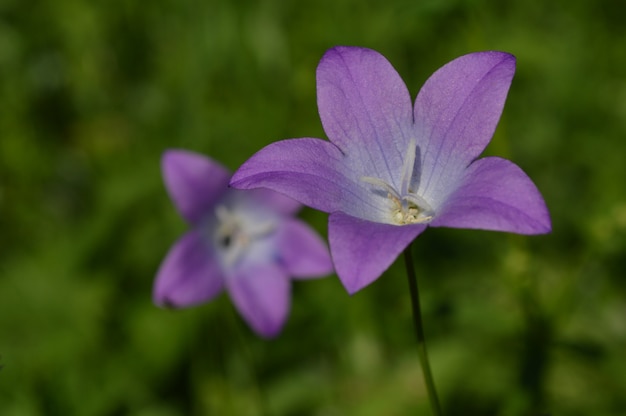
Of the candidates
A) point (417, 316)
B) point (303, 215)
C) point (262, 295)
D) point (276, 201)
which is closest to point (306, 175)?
point (417, 316)

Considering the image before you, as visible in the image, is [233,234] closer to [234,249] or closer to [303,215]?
[234,249]

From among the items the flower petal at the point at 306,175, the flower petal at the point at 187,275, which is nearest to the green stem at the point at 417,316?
the flower petal at the point at 306,175

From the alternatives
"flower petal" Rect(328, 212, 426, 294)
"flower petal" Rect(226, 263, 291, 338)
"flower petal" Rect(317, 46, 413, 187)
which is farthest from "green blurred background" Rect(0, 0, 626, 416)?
"flower petal" Rect(328, 212, 426, 294)

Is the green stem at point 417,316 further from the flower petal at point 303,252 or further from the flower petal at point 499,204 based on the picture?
the flower petal at point 303,252

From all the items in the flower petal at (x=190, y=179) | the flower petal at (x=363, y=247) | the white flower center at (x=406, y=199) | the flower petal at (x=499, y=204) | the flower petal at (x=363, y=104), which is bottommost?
the flower petal at (x=190, y=179)

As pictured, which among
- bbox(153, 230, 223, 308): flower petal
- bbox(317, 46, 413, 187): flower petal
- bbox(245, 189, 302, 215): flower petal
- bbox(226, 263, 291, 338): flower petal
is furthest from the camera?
bbox(245, 189, 302, 215): flower petal

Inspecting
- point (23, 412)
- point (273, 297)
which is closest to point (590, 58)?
point (273, 297)

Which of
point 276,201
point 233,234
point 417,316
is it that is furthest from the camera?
point 233,234

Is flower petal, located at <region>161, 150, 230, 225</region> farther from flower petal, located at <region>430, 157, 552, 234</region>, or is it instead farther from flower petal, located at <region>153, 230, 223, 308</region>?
flower petal, located at <region>430, 157, 552, 234</region>
